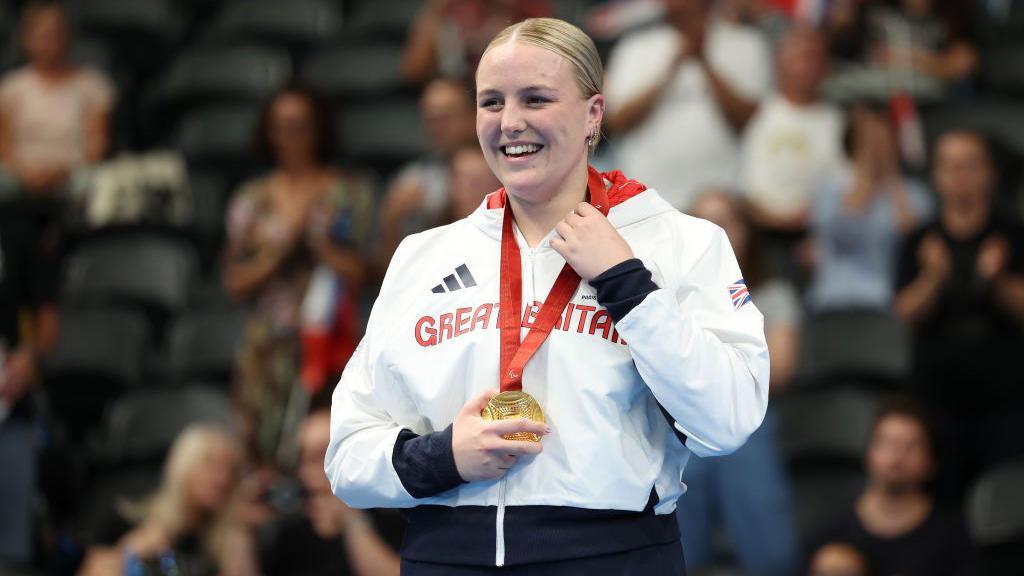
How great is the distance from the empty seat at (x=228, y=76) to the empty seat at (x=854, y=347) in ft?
13.2

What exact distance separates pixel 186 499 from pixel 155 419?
3.57 feet

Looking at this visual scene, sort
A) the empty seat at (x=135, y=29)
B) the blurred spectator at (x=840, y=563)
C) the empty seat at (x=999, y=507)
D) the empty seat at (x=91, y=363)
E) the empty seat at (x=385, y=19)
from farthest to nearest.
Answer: the empty seat at (x=135, y=29) → the empty seat at (x=385, y=19) → the empty seat at (x=91, y=363) → the empty seat at (x=999, y=507) → the blurred spectator at (x=840, y=563)

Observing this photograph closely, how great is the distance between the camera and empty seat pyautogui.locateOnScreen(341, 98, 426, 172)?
27.4 ft

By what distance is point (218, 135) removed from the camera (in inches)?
344

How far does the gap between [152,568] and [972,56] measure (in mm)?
5028

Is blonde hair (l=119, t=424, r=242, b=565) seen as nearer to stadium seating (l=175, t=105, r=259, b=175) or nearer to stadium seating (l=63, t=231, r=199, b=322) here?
stadium seating (l=63, t=231, r=199, b=322)

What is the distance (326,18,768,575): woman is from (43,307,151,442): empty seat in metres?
4.84

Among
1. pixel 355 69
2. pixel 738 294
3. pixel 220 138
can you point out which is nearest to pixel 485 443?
pixel 738 294

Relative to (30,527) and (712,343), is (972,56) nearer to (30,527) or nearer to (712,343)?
(30,527)

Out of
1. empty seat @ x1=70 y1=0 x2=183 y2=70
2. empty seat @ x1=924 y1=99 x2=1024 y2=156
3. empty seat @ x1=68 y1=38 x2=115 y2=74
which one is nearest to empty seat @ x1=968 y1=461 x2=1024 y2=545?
empty seat @ x1=924 y1=99 x2=1024 y2=156

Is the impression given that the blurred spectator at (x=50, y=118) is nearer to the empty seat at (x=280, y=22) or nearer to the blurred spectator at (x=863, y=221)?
the empty seat at (x=280, y=22)

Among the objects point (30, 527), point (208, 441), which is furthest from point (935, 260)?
point (30, 527)

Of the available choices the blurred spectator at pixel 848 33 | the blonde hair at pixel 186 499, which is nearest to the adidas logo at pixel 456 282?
the blonde hair at pixel 186 499

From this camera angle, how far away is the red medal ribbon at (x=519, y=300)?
2.37m
